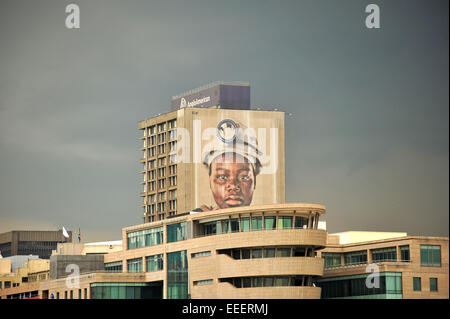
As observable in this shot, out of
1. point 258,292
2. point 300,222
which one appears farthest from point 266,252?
point 300,222

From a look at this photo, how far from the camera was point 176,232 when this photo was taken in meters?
191

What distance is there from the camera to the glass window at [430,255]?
620 feet

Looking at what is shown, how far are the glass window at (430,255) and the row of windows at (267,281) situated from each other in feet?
81.9

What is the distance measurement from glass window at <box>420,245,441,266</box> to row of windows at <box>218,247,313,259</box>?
23659 mm

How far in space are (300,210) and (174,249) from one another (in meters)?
25.9

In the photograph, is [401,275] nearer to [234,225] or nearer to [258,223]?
[258,223]

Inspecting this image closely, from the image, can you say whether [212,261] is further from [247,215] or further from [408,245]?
[408,245]

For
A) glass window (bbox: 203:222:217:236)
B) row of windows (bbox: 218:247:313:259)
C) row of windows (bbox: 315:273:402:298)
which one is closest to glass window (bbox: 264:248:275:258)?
row of windows (bbox: 218:247:313:259)

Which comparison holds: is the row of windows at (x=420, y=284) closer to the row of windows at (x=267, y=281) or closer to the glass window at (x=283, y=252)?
the row of windows at (x=267, y=281)

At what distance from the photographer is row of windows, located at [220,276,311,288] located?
575 ft

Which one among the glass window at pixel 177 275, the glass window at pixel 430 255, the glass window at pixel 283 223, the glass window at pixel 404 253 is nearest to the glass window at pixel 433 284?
the glass window at pixel 430 255

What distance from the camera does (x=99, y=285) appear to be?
190375 millimetres

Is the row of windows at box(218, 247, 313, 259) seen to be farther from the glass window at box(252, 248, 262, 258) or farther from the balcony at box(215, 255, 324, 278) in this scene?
the balcony at box(215, 255, 324, 278)
